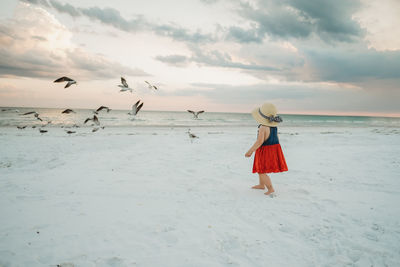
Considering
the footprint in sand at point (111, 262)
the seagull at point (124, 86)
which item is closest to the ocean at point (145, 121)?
the seagull at point (124, 86)

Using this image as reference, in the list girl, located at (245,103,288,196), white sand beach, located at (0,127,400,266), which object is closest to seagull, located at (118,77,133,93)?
white sand beach, located at (0,127,400,266)

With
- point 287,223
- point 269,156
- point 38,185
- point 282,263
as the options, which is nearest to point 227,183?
point 269,156

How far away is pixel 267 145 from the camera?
4391 millimetres

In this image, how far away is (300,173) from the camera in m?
6.13

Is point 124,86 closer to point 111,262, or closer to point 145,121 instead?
point 111,262

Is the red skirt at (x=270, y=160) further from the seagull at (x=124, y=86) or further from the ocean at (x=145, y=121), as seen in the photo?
the ocean at (x=145, y=121)

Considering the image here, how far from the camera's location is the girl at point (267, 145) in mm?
4242

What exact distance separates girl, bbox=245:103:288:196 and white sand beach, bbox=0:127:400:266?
64cm

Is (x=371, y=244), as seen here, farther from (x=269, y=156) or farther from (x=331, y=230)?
(x=269, y=156)

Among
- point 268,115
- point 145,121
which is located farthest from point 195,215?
point 145,121

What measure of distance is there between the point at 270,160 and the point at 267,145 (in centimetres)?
31

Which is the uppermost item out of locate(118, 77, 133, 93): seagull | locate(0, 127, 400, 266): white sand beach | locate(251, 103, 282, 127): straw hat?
locate(118, 77, 133, 93): seagull

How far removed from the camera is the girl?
4.24m

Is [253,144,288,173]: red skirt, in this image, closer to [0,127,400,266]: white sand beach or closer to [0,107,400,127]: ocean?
[0,127,400,266]: white sand beach
